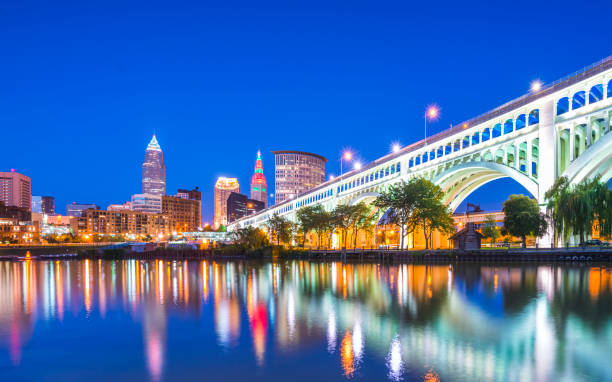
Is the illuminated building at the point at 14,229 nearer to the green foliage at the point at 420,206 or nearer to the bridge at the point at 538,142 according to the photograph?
the green foliage at the point at 420,206

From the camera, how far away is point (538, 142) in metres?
52.9

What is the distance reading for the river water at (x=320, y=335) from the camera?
11172mm

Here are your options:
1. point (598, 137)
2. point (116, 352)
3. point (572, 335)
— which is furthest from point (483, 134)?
point (116, 352)

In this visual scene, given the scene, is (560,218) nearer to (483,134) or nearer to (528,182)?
(528,182)

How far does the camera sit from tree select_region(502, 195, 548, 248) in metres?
49.5

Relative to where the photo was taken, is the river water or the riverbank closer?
the river water

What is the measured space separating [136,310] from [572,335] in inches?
814

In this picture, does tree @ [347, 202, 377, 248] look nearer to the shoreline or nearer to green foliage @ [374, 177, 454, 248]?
the shoreline

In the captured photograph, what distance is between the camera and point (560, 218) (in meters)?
45.4

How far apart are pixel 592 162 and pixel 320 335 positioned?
151ft

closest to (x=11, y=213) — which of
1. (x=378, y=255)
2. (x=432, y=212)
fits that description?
(x=378, y=255)

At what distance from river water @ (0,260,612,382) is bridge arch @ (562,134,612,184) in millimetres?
23072

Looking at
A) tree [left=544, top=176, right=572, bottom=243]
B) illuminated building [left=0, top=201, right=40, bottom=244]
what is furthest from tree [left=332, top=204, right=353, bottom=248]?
illuminated building [left=0, top=201, right=40, bottom=244]

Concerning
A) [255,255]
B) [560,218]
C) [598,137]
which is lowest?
[255,255]
